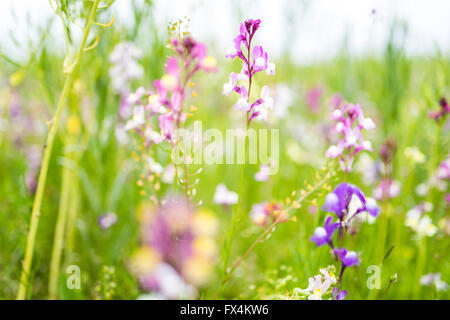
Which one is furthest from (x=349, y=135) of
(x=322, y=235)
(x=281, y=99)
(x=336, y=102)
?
(x=281, y=99)

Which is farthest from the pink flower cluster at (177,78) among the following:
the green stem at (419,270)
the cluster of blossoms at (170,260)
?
the green stem at (419,270)

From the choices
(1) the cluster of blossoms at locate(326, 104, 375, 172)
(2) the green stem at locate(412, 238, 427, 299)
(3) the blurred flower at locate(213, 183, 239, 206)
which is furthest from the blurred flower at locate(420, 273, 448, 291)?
(3) the blurred flower at locate(213, 183, 239, 206)

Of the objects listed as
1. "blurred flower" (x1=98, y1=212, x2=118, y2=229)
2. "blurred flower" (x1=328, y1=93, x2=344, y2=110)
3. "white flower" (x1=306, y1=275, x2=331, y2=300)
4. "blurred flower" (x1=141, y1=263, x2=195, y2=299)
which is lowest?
"white flower" (x1=306, y1=275, x2=331, y2=300)

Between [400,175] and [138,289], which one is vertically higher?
[400,175]

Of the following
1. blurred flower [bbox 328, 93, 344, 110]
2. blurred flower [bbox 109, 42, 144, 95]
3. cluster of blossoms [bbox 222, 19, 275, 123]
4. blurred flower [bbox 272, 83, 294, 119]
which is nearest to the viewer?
cluster of blossoms [bbox 222, 19, 275, 123]

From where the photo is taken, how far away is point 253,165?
1.95 meters

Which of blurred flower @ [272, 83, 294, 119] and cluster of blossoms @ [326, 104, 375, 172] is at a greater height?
blurred flower @ [272, 83, 294, 119]

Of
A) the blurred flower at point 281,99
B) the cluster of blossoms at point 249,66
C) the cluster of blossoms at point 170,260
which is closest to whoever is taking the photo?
the cluster of blossoms at point 170,260

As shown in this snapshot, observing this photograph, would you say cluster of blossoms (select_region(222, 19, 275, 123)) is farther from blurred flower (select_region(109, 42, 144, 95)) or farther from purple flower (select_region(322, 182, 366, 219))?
blurred flower (select_region(109, 42, 144, 95))

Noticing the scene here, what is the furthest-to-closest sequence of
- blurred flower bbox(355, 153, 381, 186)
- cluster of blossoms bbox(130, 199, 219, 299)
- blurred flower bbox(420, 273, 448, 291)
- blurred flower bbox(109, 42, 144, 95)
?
blurred flower bbox(355, 153, 381, 186) < blurred flower bbox(109, 42, 144, 95) < blurred flower bbox(420, 273, 448, 291) < cluster of blossoms bbox(130, 199, 219, 299)

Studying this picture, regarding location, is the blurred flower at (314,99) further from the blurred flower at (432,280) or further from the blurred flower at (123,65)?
the blurred flower at (432,280)
